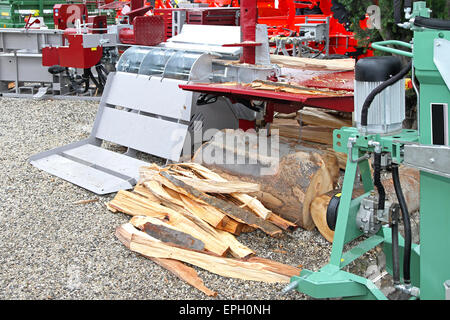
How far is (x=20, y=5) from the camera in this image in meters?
16.6

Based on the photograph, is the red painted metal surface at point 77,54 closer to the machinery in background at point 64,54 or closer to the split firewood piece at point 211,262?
the machinery in background at point 64,54

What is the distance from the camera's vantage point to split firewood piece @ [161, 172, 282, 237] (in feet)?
15.8

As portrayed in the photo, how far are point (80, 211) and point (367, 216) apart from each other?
3319 millimetres

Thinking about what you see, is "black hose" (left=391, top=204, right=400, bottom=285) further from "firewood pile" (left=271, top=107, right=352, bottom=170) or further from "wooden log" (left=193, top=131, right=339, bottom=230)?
"firewood pile" (left=271, top=107, right=352, bottom=170)

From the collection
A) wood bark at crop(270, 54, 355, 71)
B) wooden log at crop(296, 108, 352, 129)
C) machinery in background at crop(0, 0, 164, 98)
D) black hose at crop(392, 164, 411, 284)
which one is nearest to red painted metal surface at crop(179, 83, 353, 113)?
wooden log at crop(296, 108, 352, 129)

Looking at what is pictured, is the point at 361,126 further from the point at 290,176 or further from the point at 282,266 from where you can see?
the point at 290,176

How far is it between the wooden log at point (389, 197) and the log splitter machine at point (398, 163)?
3.63 feet

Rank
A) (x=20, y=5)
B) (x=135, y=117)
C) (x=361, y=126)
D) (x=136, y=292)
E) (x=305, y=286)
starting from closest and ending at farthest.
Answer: (x=361, y=126) < (x=305, y=286) < (x=136, y=292) < (x=135, y=117) < (x=20, y=5)

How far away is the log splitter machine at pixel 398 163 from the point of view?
2770 mm

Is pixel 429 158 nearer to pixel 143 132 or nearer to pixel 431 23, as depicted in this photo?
pixel 431 23

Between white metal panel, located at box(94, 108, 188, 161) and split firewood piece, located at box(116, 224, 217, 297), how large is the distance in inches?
67.1

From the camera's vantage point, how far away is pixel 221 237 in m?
4.70

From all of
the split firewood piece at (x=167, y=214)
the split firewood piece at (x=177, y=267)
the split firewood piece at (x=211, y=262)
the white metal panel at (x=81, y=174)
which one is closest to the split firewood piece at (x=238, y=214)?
the split firewood piece at (x=167, y=214)

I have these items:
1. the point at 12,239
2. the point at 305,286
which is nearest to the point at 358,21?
the point at 305,286
